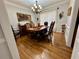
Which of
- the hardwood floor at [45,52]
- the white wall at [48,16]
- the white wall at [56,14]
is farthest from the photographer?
the white wall at [48,16]

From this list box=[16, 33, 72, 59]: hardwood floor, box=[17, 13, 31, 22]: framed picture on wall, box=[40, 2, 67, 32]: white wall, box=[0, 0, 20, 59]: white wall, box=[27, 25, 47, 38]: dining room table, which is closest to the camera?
box=[0, 0, 20, 59]: white wall

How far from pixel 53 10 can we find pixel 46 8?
0.95 metres

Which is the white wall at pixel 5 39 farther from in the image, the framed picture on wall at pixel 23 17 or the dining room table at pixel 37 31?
the framed picture on wall at pixel 23 17

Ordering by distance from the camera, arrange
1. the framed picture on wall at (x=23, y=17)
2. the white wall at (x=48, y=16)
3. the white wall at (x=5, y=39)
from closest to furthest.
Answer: the white wall at (x=5, y=39)
the framed picture on wall at (x=23, y=17)
the white wall at (x=48, y=16)

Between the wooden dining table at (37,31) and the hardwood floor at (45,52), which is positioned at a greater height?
the wooden dining table at (37,31)

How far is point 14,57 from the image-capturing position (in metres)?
1.08

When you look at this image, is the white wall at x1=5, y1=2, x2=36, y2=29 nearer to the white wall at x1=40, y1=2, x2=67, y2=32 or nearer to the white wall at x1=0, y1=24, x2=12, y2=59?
the white wall at x1=40, y1=2, x2=67, y2=32

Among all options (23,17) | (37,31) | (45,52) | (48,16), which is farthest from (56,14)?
(45,52)

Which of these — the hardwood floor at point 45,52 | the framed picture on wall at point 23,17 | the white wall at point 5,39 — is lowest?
the hardwood floor at point 45,52

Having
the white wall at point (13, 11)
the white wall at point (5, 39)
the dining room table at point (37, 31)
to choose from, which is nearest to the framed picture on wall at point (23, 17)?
the white wall at point (13, 11)

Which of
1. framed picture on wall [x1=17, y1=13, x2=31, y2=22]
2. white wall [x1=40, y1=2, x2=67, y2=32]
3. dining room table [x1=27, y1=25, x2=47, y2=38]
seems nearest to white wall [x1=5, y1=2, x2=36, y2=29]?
framed picture on wall [x1=17, y1=13, x2=31, y2=22]

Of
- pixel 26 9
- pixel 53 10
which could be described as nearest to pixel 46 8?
pixel 53 10

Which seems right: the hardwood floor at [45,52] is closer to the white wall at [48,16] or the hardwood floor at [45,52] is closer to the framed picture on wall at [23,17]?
the framed picture on wall at [23,17]

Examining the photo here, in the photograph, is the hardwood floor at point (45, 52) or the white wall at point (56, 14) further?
the white wall at point (56, 14)
